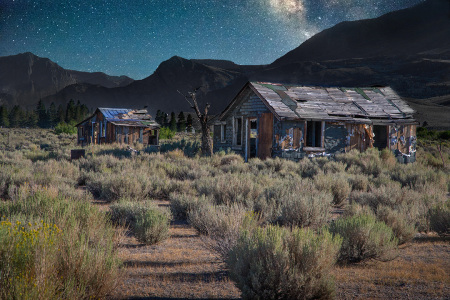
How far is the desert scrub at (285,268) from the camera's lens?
268cm

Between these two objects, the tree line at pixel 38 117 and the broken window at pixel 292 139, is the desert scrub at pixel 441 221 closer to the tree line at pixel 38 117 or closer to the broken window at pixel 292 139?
the broken window at pixel 292 139

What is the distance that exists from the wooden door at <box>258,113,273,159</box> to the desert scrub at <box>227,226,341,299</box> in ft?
45.6

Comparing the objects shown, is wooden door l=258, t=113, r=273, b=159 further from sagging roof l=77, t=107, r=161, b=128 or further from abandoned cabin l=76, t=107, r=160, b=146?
sagging roof l=77, t=107, r=161, b=128

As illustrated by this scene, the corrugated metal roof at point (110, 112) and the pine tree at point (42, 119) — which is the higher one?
the pine tree at point (42, 119)

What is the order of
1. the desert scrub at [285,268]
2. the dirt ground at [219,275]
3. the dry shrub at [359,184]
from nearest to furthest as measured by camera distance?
the desert scrub at [285,268], the dirt ground at [219,275], the dry shrub at [359,184]

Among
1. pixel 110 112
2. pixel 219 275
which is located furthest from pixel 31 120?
pixel 219 275

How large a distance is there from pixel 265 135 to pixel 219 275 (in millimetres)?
13794

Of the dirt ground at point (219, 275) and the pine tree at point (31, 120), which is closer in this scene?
the dirt ground at point (219, 275)

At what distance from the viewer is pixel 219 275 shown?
3.59 meters

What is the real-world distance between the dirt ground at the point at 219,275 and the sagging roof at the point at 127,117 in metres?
26.6

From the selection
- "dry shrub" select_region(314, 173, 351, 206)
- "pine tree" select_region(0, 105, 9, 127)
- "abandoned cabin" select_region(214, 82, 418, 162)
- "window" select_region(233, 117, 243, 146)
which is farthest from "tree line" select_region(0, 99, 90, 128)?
"dry shrub" select_region(314, 173, 351, 206)

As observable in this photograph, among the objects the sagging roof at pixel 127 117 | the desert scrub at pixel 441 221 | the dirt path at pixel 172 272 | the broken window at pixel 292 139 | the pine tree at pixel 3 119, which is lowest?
the dirt path at pixel 172 272

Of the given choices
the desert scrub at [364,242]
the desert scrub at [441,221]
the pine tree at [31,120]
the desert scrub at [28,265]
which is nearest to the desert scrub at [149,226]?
the desert scrub at [28,265]

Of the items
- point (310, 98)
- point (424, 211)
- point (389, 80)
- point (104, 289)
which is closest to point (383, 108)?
point (310, 98)
